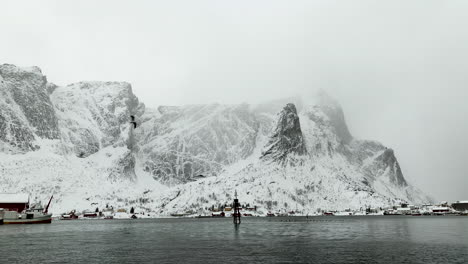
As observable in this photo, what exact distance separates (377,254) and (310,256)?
1530cm

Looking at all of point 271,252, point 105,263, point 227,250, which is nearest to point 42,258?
point 105,263

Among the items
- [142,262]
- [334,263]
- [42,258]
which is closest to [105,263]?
[142,262]

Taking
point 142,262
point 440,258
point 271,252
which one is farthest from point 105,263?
point 440,258

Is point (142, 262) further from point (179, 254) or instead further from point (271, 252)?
point (271, 252)

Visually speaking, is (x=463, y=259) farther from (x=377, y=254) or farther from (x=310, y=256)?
(x=310, y=256)

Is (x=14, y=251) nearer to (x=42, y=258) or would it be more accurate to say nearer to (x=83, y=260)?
(x=42, y=258)

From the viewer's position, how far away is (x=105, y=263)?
74.6 meters

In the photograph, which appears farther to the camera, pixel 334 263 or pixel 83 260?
pixel 83 260

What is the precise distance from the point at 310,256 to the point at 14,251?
67.8 meters

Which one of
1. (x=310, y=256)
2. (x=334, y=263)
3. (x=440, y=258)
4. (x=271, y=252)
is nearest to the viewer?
(x=334, y=263)

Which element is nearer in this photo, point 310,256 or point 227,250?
point 310,256

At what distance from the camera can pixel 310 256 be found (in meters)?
82.8

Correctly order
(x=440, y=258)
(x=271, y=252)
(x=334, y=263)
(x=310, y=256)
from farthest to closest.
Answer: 1. (x=271, y=252)
2. (x=310, y=256)
3. (x=440, y=258)
4. (x=334, y=263)

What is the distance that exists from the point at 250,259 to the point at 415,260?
31.6 metres
